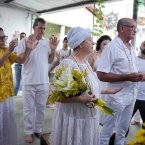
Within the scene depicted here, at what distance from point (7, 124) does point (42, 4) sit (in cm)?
501

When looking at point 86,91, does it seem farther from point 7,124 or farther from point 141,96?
point 141,96

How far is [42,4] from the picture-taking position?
19.6 feet

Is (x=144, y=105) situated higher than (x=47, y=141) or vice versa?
(x=144, y=105)

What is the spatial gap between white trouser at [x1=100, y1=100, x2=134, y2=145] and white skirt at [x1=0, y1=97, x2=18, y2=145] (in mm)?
1162

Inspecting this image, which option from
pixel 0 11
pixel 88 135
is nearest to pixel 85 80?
pixel 88 135

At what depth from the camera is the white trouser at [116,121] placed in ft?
6.49

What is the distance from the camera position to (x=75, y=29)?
162cm

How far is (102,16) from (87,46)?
3.00 metres

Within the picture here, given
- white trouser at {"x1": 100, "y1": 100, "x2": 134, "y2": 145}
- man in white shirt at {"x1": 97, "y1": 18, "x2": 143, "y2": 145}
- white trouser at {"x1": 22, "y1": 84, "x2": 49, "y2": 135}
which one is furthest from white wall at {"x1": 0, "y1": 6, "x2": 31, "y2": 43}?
white trouser at {"x1": 100, "y1": 100, "x2": 134, "y2": 145}

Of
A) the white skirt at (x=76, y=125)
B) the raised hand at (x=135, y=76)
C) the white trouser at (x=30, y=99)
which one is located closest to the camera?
the white skirt at (x=76, y=125)

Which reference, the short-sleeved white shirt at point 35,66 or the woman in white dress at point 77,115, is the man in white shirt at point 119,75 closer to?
the woman in white dress at point 77,115

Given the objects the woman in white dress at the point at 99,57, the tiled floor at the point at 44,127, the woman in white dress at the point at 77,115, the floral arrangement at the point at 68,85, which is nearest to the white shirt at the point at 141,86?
the woman in white dress at the point at 99,57

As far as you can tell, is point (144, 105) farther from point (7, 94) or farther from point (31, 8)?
point (31, 8)

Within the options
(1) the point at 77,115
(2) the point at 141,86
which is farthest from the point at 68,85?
A: (2) the point at 141,86
